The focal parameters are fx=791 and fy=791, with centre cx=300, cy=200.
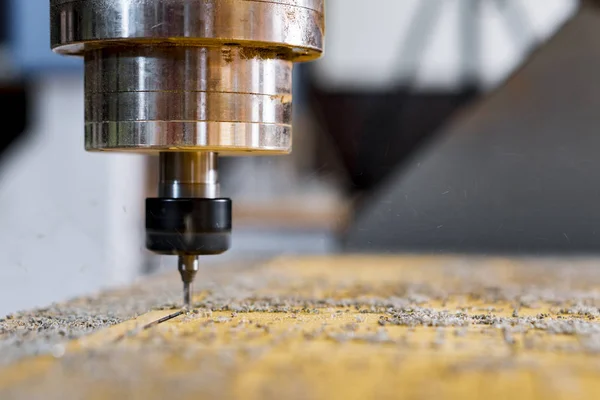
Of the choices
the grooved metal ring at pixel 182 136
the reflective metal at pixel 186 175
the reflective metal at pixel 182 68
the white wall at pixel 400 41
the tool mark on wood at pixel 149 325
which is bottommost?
the tool mark on wood at pixel 149 325

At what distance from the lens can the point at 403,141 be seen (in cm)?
186

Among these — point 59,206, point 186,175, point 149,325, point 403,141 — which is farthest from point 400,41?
point 149,325

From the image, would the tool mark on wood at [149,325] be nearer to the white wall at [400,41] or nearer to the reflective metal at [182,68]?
the reflective metal at [182,68]

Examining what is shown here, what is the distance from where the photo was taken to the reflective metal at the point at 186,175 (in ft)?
2.89

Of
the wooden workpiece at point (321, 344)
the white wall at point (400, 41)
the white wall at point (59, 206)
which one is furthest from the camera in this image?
the white wall at point (59, 206)

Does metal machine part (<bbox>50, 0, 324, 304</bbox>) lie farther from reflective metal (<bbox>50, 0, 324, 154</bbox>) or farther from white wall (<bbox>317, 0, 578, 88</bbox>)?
white wall (<bbox>317, 0, 578, 88</bbox>)

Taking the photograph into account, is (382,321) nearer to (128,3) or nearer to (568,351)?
(568,351)

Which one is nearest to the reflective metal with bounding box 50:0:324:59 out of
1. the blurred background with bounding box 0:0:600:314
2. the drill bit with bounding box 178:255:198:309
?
the drill bit with bounding box 178:255:198:309

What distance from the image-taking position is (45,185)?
219 cm

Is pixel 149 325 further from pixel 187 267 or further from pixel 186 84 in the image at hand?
pixel 186 84

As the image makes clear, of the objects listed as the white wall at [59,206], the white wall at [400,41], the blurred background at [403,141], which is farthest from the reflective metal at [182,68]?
the white wall at [59,206]

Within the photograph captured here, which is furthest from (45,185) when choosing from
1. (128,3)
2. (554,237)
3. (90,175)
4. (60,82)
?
(128,3)

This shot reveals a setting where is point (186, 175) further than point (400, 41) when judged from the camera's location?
No

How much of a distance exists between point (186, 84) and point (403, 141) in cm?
111
